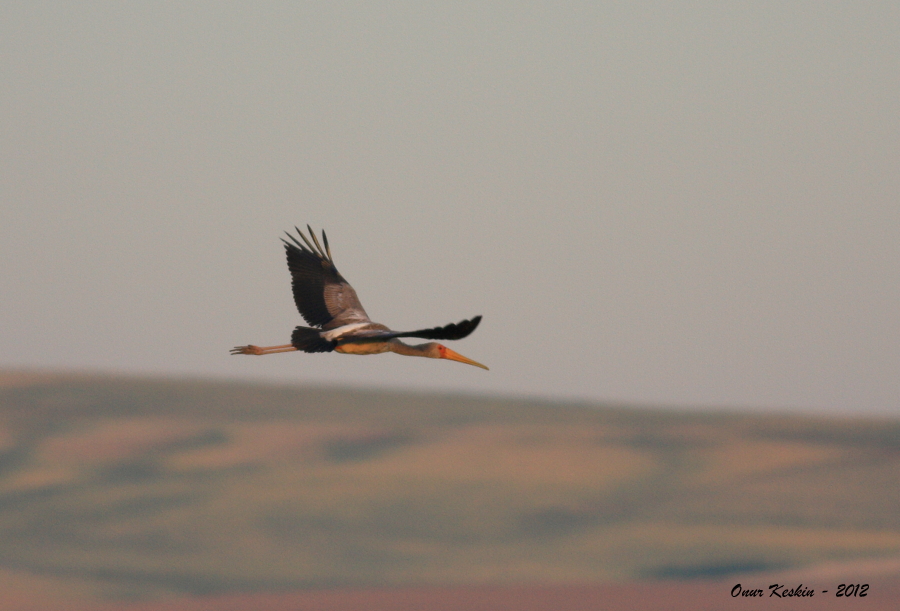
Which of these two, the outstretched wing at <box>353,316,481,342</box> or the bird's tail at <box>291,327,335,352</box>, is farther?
the bird's tail at <box>291,327,335,352</box>

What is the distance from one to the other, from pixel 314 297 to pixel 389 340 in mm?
2959

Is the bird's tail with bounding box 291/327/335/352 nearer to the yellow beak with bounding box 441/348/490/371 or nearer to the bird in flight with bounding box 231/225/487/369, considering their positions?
the bird in flight with bounding box 231/225/487/369

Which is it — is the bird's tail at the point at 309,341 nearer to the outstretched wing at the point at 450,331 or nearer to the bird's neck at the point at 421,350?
the bird's neck at the point at 421,350

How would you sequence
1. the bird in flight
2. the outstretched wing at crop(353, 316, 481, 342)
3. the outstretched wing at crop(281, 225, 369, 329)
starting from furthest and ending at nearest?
the outstretched wing at crop(281, 225, 369, 329) → the bird in flight → the outstretched wing at crop(353, 316, 481, 342)

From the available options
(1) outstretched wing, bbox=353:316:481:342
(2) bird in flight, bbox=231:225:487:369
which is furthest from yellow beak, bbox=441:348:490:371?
(1) outstretched wing, bbox=353:316:481:342

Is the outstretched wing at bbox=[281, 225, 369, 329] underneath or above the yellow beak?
above

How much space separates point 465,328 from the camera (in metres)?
10.3

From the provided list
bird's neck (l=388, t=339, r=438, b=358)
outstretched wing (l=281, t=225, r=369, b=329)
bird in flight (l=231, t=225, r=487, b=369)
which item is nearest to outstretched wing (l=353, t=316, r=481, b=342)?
bird in flight (l=231, t=225, r=487, b=369)

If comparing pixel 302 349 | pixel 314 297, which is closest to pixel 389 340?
pixel 302 349

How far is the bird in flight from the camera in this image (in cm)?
1325

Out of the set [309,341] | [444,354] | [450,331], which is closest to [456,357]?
[444,354]

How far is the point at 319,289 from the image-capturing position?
15938 millimetres

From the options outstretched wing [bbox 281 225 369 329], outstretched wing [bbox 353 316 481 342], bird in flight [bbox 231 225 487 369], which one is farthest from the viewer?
outstretched wing [bbox 281 225 369 329]

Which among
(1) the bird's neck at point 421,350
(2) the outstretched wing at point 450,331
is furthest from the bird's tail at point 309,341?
(2) the outstretched wing at point 450,331
